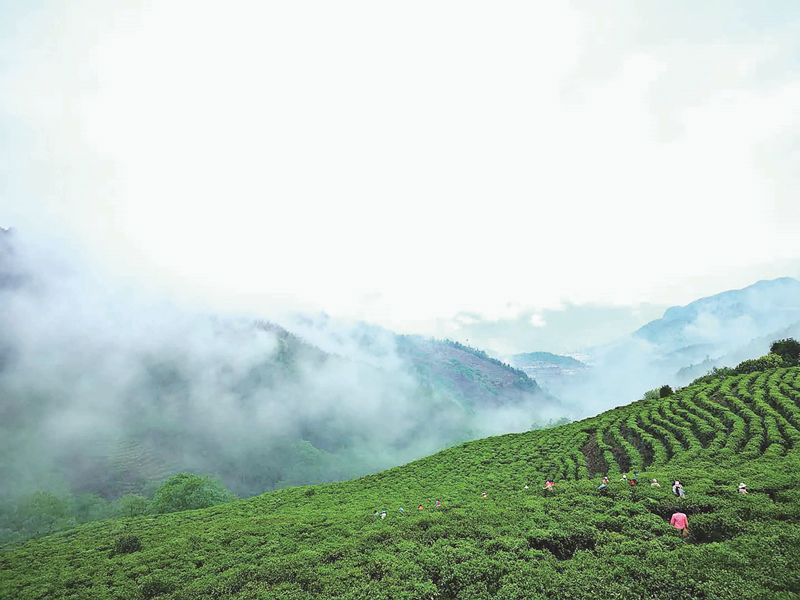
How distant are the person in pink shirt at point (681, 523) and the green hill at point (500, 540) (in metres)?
Answer: 0.34

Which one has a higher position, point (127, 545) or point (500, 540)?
point (127, 545)

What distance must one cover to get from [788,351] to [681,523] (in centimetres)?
5998

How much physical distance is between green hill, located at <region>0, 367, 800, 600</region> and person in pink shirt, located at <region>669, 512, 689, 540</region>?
1.13 feet

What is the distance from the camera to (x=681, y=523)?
16.7 meters

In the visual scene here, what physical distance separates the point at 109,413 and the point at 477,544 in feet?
814

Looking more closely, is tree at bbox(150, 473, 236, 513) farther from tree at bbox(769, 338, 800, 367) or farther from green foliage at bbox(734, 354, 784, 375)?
tree at bbox(769, 338, 800, 367)

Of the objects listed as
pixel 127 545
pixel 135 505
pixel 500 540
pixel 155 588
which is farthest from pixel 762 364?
pixel 135 505

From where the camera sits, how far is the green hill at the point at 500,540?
14.0 meters

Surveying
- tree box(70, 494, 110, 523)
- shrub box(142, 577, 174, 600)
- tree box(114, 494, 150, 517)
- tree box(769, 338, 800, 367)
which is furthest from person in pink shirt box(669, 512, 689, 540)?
tree box(70, 494, 110, 523)

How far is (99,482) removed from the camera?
498 feet

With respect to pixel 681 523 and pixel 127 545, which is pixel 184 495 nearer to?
pixel 127 545

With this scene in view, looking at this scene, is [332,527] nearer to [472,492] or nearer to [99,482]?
[472,492]

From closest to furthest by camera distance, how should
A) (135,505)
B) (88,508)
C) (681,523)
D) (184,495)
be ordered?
(681,523) → (184,495) → (135,505) → (88,508)

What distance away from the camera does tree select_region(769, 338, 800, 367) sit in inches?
2100
